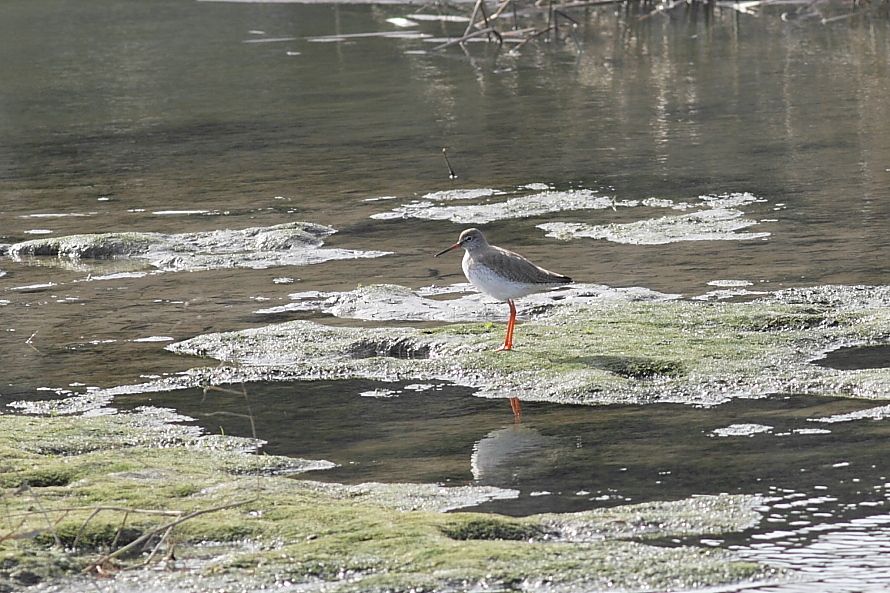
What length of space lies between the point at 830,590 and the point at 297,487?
7.72ft

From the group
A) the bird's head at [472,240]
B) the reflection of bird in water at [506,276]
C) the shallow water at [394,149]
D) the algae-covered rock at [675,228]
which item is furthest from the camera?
the algae-covered rock at [675,228]

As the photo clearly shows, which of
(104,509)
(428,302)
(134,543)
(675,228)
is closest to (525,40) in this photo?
(675,228)

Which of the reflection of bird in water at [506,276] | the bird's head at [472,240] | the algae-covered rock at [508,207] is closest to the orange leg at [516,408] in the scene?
the reflection of bird in water at [506,276]

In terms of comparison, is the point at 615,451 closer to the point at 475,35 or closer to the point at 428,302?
the point at 428,302

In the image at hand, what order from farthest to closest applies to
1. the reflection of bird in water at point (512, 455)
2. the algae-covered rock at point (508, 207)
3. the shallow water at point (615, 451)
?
the algae-covered rock at point (508, 207), the reflection of bird in water at point (512, 455), the shallow water at point (615, 451)

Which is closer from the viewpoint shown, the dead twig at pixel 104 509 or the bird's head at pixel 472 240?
the dead twig at pixel 104 509

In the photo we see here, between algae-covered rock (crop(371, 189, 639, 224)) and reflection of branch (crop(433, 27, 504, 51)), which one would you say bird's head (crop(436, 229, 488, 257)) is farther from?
reflection of branch (crop(433, 27, 504, 51))

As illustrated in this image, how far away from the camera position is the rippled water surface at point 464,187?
718 centimetres

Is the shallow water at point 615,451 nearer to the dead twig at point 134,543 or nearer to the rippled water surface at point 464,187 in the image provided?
the rippled water surface at point 464,187

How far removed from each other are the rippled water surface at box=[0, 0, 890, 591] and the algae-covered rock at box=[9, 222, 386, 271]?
0.75ft

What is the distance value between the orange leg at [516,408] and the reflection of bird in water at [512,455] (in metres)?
0.13

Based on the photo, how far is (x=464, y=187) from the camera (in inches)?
604

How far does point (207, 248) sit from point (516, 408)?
5489mm

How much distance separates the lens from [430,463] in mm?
7262
